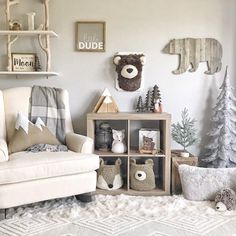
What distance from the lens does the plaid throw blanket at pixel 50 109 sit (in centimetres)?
309

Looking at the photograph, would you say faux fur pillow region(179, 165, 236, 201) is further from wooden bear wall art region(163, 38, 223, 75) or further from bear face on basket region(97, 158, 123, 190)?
wooden bear wall art region(163, 38, 223, 75)

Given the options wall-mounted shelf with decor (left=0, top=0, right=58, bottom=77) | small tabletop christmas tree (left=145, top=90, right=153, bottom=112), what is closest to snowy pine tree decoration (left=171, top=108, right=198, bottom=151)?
small tabletop christmas tree (left=145, top=90, right=153, bottom=112)

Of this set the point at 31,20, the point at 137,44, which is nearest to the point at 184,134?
the point at 137,44

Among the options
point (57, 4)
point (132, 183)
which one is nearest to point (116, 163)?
point (132, 183)

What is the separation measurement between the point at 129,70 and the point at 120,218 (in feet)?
4.71

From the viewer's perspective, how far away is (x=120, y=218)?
243 cm

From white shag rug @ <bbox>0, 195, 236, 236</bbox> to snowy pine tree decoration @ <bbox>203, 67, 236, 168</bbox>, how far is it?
25.1 inches

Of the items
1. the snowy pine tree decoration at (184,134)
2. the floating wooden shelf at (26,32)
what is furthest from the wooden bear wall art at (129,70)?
the floating wooden shelf at (26,32)

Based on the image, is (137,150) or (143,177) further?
(137,150)

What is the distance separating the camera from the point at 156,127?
11.2 feet

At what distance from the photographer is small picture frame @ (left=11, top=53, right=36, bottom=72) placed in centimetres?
331

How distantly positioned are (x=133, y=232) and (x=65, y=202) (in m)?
0.76

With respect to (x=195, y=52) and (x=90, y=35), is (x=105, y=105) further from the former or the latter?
(x=195, y=52)

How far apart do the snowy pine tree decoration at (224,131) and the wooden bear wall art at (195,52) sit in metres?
0.23
